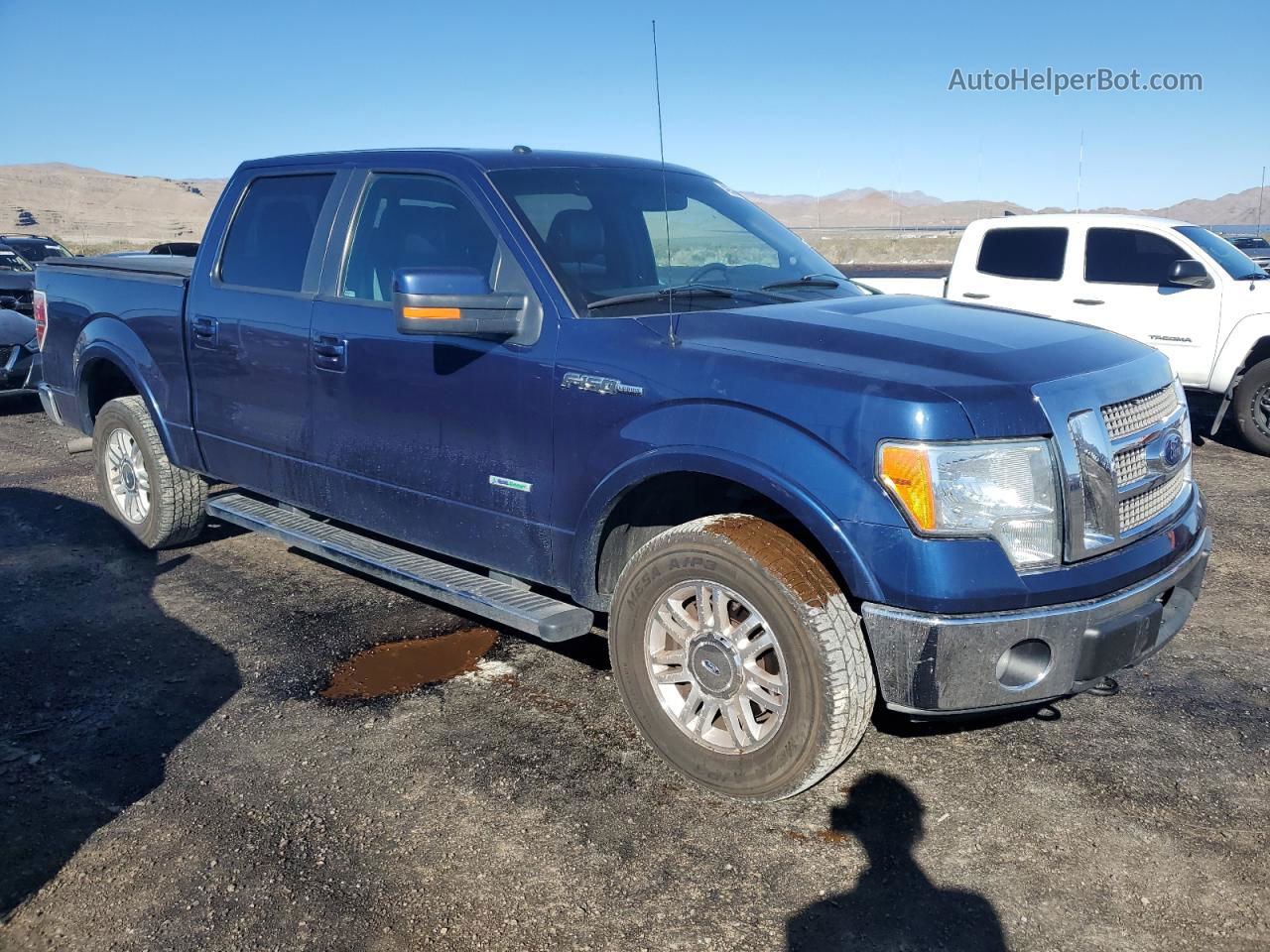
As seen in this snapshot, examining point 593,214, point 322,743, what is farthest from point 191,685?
point 593,214

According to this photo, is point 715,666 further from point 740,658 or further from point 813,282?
point 813,282

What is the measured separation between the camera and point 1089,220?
9766mm

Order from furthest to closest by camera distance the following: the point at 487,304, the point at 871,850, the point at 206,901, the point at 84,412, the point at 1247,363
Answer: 1. the point at 1247,363
2. the point at 84,412
3. the point at 487,304
4. the point at 871,850
5. the point at 206,901

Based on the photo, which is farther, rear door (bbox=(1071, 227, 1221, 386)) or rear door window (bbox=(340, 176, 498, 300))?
rear door (bbox=(1071, 227, 1221, 386))

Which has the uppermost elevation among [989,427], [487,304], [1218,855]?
[487,304]

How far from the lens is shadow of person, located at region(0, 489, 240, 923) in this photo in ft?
10.9

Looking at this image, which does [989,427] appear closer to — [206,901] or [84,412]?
[206,901]

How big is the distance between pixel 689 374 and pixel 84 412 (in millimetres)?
4431

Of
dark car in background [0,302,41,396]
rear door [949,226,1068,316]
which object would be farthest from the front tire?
dark car in background [0,302,41,396]

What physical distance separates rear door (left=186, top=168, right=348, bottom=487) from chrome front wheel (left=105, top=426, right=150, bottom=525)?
841 mm

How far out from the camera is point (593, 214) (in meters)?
4.21

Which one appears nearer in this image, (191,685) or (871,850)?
(871,850)

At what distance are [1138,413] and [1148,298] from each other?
265 inches

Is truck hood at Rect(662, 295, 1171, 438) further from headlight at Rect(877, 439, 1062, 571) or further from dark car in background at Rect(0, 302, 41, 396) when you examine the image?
dark car in background at Rect(0, 302, 41, 396)
